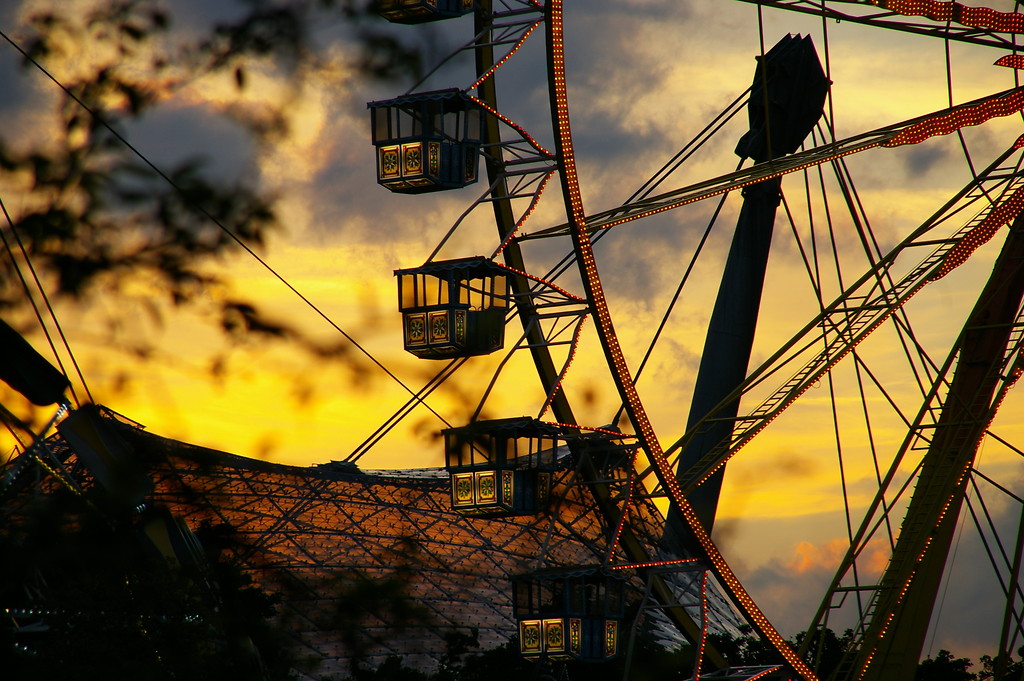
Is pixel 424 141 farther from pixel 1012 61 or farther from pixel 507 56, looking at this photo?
pixel 1012 61

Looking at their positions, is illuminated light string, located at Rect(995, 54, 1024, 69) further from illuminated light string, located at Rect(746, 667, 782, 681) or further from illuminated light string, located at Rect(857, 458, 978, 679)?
illuminated light string, located at Rect(746, 667, 782, 681)

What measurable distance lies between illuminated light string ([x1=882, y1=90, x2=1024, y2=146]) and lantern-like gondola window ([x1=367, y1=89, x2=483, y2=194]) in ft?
26.3

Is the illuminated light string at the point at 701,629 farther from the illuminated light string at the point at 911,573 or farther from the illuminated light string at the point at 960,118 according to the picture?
the illuminated light string at the point at 960,118

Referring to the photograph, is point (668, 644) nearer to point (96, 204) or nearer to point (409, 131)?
point (409, 131)

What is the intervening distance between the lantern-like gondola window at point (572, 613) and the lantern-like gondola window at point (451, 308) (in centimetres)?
545

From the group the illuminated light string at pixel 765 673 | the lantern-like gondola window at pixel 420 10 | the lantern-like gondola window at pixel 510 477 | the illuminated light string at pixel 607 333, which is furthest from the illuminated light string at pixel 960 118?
the illuminated light string at pixel 765 673

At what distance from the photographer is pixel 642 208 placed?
27547mm

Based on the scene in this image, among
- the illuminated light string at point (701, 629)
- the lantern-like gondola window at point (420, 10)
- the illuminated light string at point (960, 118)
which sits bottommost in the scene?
the illuminated light string at point (701, 629)

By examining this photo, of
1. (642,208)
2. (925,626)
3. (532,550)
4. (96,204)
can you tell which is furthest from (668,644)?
(96,204)

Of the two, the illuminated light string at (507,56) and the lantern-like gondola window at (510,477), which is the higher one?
the illuminated light string at (507,56)

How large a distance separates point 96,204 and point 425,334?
20795 millimetres

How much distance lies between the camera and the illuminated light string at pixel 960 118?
27000 millimetres

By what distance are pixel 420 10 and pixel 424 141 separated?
2.56 meters

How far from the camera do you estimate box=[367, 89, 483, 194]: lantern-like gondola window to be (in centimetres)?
2797
